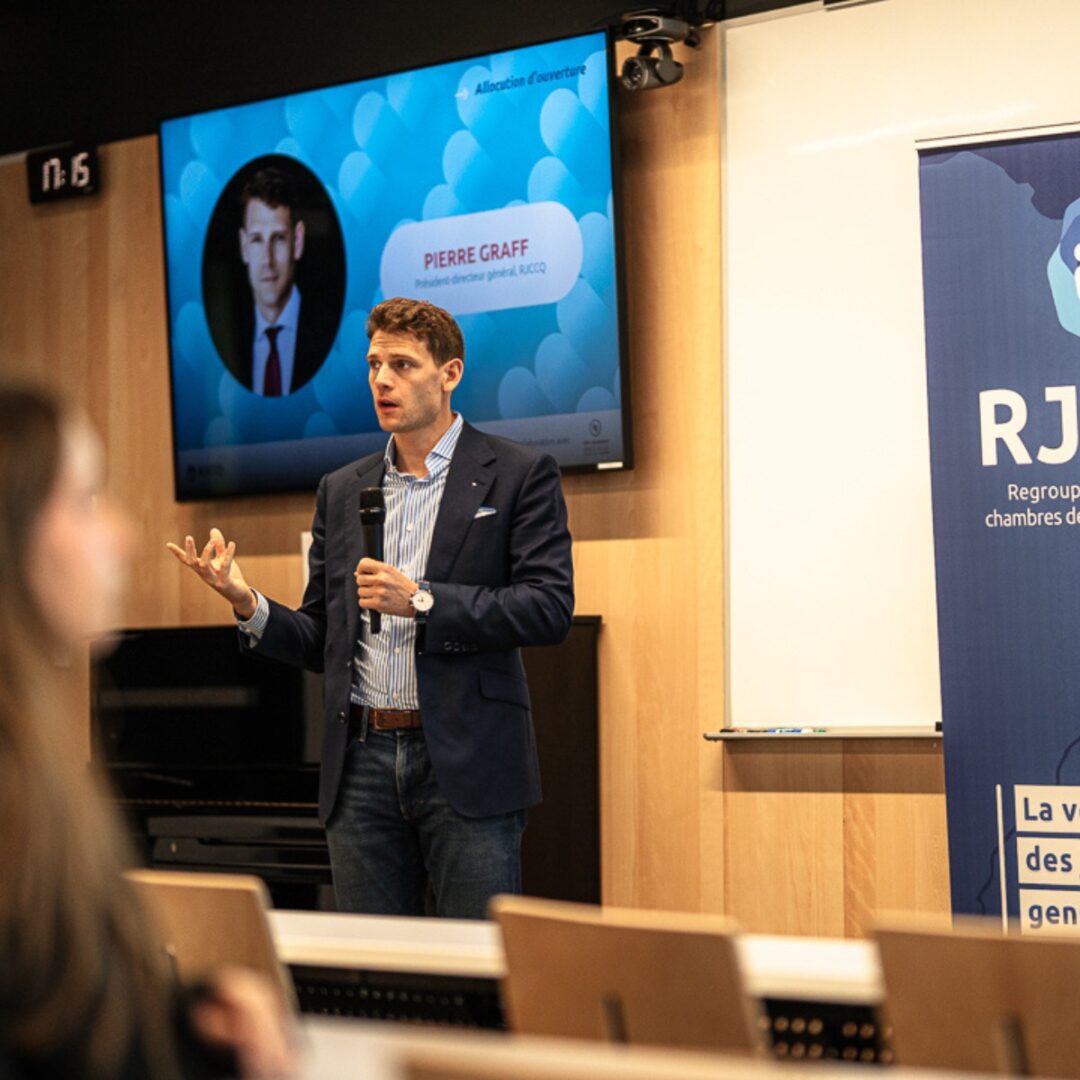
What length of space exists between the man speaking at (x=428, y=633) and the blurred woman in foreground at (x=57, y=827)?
6.22 feet

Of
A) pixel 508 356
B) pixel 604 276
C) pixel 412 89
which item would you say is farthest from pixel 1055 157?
pixel 412 89

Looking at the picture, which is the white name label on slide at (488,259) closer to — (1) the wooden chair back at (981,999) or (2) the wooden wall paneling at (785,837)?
(2) the wooden wall paneling at (785,837)

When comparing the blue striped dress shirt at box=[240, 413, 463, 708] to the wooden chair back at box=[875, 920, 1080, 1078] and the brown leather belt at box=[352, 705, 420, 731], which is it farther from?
the wooden chair back at box=[875, 920, 1080, 1078]

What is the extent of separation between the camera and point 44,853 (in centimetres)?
126

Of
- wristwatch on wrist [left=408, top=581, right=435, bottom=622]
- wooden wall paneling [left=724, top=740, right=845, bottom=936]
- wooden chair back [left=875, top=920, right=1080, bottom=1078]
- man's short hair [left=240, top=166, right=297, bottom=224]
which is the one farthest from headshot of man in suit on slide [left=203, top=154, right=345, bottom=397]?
wooden chair back [left=875, top=920, right=1080, bottom=1078]

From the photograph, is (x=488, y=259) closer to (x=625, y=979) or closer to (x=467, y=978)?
(x=467, y=978)

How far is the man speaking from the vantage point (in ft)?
10.9

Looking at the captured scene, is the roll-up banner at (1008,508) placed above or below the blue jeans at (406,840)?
above

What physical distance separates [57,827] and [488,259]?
13.4ft

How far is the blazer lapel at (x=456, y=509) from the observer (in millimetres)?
3471

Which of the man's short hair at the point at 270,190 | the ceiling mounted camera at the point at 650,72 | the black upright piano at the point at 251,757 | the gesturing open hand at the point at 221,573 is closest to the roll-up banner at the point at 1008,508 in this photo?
the ceiling mounted camera at the point at 650,72

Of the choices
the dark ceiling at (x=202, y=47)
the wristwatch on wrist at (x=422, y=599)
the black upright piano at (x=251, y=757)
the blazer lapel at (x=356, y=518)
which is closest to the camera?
the wristwatch on wrist at (x=422, y=599)

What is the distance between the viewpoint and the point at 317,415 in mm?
5570

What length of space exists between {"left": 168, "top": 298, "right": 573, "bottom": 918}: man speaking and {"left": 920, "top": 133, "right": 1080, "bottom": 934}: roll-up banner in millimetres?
1121
